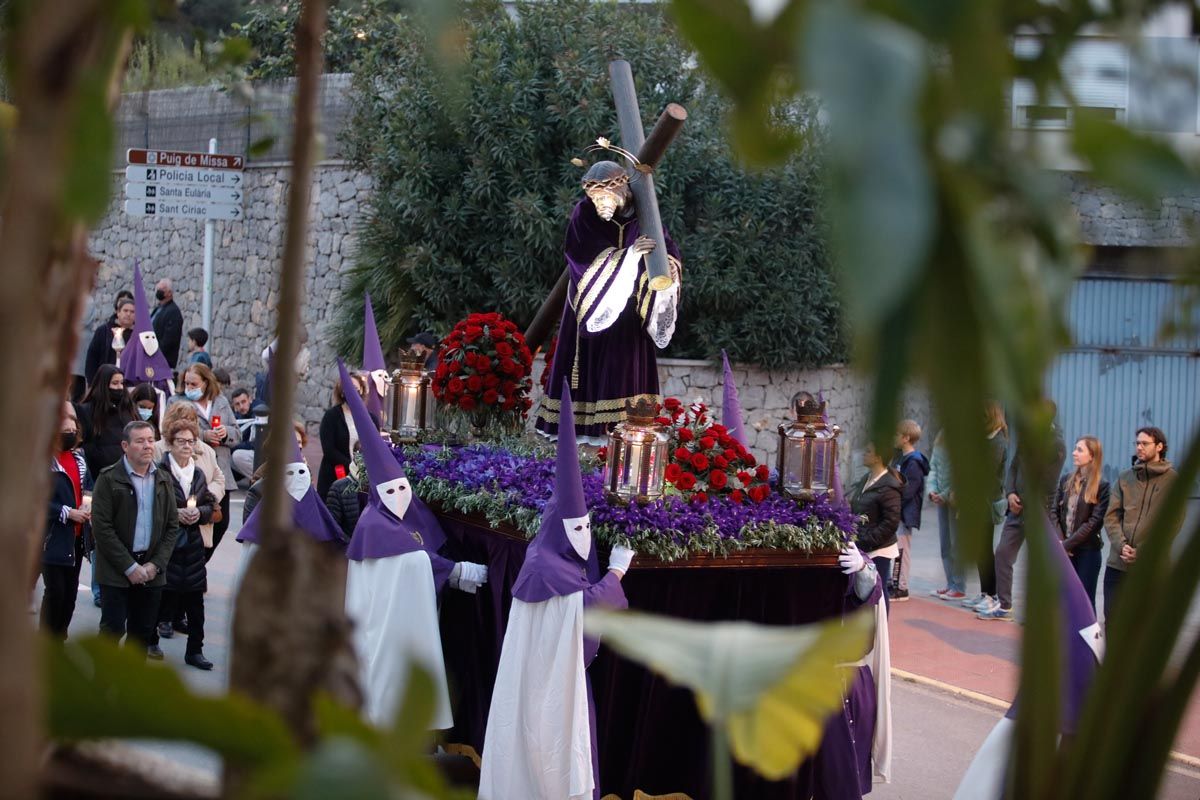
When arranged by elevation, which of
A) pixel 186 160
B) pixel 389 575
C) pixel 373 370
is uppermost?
pixel 186 160

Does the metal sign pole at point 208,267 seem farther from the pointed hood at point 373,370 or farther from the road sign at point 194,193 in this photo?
the pointed hood at point 373,370

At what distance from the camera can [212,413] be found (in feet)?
29.2

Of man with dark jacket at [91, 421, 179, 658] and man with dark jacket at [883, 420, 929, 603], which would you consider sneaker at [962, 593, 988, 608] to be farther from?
man with dark jacket at [91, 421, 179, 658]

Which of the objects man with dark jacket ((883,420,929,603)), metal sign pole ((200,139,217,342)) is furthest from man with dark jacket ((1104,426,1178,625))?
metal sign pole ((200,139,217,342))

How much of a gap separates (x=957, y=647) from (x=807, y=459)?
123 inches

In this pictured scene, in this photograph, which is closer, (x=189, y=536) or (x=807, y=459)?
(x=807, y=459)

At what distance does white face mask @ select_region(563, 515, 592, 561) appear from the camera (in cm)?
420

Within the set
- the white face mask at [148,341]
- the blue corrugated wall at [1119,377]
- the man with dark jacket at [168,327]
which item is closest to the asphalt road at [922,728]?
the white face mask at [148,341]

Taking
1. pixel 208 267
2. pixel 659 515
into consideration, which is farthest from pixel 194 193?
pixel 659 515

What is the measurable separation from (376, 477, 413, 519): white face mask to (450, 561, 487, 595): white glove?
12.6 inches

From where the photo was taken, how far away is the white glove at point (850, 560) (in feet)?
14.8

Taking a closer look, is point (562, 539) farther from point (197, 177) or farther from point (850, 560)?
point (197, 177)

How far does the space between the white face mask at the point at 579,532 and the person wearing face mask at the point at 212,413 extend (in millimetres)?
4664

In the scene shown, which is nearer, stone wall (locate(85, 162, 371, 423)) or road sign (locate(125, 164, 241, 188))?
road sign (locate(125, 164, 241, 188))
